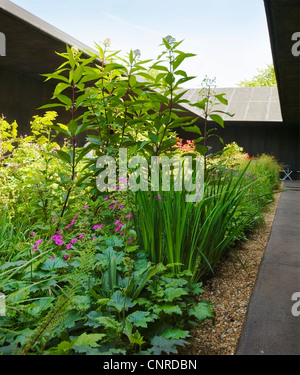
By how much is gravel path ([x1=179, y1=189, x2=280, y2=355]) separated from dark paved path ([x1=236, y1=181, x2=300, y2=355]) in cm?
5

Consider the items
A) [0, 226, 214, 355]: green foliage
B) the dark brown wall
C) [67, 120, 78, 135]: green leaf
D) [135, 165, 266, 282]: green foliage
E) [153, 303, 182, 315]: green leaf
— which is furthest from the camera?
the dark brown wall

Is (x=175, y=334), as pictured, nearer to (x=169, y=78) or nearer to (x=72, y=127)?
(x=72, y=127)

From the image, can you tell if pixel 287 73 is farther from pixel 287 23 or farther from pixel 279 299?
pixel 279 299

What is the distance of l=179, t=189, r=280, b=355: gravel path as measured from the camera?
147 centimetres

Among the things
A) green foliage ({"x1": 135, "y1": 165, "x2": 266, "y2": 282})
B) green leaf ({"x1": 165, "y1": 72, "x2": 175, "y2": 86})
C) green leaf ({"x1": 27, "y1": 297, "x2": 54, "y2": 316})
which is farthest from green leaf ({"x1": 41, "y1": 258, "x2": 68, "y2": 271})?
green leaf ({"x1": 165, "y1": 72, "x2": 175, "y2": 86})

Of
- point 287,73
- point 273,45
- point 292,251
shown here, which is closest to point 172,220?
point 292,251

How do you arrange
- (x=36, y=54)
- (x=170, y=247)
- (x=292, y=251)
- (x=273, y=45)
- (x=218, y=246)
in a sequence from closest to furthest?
(x=170, y=247) < (x=218, y=246) < (x=292, y=251) < (x=273, y=45) < (x=36, y=54)

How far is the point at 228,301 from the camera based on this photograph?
1.87m

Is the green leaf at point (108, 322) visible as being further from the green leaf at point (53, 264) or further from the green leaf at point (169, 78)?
the green leaf at point (169, 78)

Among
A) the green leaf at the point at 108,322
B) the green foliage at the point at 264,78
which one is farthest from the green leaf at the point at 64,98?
the green foliage at the point at 264,78

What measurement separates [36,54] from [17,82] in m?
1.81

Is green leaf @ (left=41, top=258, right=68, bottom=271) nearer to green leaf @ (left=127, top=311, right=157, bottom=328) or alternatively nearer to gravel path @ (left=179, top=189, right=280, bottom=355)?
green leaf @ (left=127, top=311, right=157, bottom=328)

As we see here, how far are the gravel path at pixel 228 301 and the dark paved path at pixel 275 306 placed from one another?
0.17 feet
